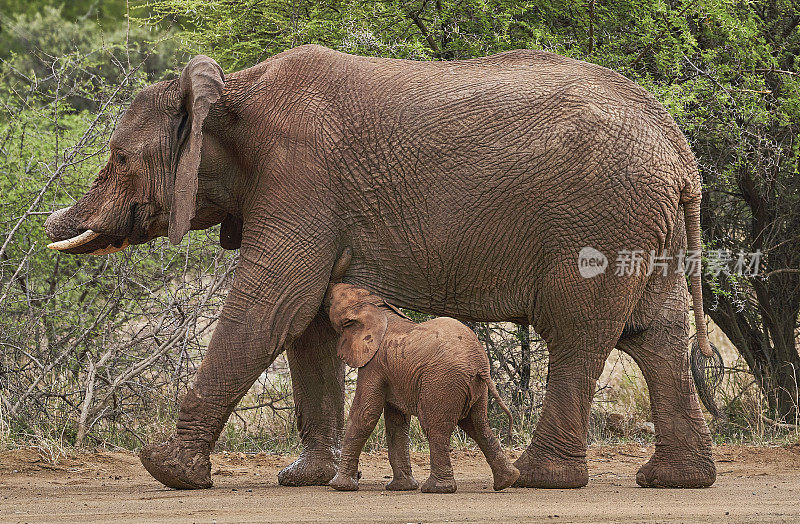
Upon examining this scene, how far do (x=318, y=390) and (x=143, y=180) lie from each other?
6.63 feet

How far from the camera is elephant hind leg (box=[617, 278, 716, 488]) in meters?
8.16

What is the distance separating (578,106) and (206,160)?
8.52 feet

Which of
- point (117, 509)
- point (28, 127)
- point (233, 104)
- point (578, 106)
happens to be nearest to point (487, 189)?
point (578, 106)

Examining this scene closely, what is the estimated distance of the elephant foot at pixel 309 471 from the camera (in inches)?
330

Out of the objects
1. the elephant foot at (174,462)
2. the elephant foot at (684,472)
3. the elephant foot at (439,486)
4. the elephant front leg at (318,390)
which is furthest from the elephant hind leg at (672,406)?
the elephant foot at (174,462)

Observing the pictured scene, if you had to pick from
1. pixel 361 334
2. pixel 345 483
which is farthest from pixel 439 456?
pixel 361 334

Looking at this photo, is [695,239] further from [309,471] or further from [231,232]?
[231,232]

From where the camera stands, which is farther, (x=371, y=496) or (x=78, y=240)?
(x=78, y=240)

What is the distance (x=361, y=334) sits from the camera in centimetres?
745

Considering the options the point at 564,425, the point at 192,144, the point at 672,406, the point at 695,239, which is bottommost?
the point at 564,425

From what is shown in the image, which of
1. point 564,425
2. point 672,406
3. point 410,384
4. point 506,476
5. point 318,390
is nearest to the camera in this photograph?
point 410,384

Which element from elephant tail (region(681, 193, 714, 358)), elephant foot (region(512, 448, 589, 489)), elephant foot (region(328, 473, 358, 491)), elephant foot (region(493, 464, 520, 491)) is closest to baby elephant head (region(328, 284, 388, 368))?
elephant foot (region(328, 473, 358, 491))

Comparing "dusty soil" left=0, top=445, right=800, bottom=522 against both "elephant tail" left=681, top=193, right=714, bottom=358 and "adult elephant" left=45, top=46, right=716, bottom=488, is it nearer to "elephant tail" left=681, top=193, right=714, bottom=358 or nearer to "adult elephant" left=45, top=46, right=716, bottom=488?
"adult elephant" left=45, top=46, right=716, bottom=488

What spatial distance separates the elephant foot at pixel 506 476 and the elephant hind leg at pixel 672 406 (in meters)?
1.42
